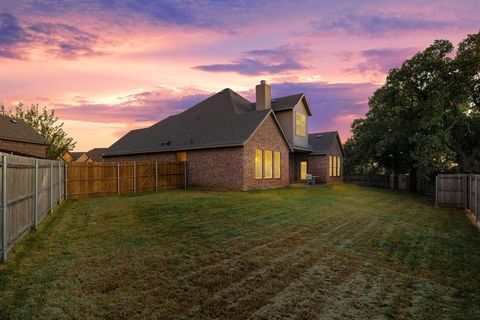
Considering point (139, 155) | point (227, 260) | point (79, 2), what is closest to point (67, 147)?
point (139, 155)

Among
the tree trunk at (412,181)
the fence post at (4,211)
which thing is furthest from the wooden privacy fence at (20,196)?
the tree trunk at (412,181)

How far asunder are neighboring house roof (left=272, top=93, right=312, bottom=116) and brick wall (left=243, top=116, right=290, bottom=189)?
4.24 metres

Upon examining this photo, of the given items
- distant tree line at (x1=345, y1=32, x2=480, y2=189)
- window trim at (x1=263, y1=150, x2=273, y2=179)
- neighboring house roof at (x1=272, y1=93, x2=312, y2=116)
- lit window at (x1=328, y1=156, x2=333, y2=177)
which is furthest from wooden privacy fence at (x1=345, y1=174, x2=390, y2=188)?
window trim at (x1=263, y1=150, x2=273, y2=179)

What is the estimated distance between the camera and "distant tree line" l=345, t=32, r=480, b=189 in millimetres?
24047

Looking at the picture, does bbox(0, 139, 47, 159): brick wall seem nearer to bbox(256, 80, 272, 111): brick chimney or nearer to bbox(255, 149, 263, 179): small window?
bbox(255, 149, 263, 179): small window

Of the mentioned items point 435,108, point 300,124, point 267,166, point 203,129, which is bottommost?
point 267,166

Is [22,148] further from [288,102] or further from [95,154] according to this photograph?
[95,154]

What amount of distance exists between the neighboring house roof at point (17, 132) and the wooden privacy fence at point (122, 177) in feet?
38.6

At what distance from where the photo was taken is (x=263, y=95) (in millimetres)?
27188

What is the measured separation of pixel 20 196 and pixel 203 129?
1828cm

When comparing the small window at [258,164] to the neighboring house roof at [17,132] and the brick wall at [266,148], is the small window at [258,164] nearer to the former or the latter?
the brick wall at [266,148]

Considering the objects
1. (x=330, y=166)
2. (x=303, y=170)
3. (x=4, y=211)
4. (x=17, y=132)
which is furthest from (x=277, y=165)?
(x=17, y=132)

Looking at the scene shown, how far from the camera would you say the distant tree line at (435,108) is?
78.9ft

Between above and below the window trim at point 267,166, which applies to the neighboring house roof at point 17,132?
above
